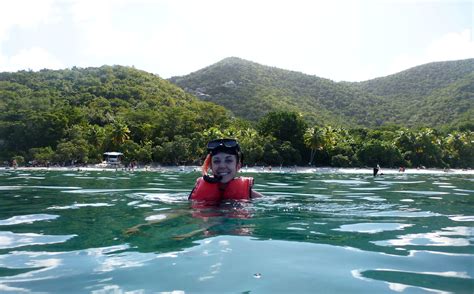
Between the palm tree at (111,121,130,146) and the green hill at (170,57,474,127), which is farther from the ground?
the green hill at (170,57,474,127)

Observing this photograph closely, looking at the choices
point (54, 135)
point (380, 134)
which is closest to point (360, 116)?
point (380, 134)

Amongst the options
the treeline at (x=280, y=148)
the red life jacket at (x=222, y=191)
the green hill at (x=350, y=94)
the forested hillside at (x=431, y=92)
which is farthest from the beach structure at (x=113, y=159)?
the forested hillside at (x=431, y=92)

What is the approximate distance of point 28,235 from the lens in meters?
5.79

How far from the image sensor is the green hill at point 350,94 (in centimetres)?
10562

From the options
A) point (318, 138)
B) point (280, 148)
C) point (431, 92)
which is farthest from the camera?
point (431, 92)

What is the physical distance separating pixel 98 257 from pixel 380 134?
7981 cm

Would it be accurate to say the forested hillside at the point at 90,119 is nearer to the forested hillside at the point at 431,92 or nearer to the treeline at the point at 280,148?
the treeline at the point at 280,148

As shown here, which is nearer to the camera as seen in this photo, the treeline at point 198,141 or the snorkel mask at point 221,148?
the snorkel mask at point 221,148

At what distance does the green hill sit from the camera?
106m

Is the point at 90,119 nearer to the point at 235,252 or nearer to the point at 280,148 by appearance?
the point at 280,148

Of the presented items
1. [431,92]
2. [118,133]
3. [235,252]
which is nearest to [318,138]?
[118,133]

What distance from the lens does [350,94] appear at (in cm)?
12731

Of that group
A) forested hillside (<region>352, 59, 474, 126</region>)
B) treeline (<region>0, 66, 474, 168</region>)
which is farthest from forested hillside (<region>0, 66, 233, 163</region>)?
forested hillside (<region>352, 59, 474, 126</region>)

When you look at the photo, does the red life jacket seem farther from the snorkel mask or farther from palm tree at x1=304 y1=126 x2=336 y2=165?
palm tree at x1=304 y1=126 x2=336 y2=165
